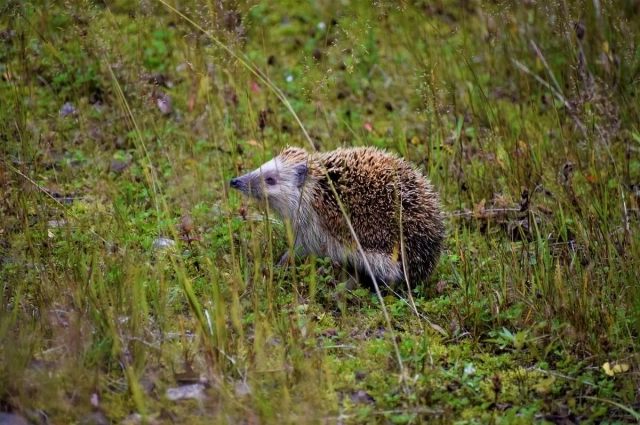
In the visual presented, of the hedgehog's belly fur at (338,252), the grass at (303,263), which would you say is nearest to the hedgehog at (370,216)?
the hedgehog's belly fur at (338,252)

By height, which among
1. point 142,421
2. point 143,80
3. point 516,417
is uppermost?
point 143,80

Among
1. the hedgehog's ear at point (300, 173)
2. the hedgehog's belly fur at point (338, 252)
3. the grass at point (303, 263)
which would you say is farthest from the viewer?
the hedgehog's ear at point (300, 173)

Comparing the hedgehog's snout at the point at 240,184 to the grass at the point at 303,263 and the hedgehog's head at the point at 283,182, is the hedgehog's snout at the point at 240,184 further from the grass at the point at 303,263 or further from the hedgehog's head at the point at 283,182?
the grass at the point at 303,263

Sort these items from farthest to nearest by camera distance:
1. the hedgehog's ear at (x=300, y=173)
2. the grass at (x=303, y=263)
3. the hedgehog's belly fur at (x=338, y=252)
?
the hedgehog's ear at (x=300, y=173) → the hedgehog's belly fur at (x=338, y=252) → the grass at (x=303, y=263)

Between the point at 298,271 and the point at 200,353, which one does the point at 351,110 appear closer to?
the point at 298,271

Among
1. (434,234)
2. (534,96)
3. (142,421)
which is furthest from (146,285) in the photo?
(534,96)

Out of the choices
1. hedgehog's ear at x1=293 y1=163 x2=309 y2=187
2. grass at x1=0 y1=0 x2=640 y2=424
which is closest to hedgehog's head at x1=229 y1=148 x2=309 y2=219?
hedgehog's ear at x1=293 y1=163 x2=309 y2=187

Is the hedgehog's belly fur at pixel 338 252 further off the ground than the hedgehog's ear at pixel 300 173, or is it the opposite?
the hedgehog's ear at pixel 300 173

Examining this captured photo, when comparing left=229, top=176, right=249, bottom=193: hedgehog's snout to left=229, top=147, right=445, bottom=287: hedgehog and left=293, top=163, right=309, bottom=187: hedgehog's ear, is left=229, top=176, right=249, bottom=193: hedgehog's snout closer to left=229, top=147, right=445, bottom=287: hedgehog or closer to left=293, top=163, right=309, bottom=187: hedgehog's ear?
left=229, top=147, right=445, bottom=287: hedgehog

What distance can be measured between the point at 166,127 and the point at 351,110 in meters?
1.73

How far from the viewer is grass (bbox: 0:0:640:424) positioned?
3809mm

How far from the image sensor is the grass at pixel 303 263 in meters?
3.81

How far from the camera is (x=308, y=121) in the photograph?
7.62 metres

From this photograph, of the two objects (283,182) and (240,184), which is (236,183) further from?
(283,182)
